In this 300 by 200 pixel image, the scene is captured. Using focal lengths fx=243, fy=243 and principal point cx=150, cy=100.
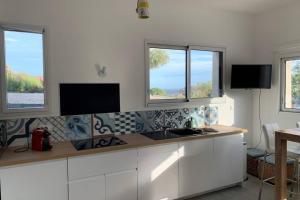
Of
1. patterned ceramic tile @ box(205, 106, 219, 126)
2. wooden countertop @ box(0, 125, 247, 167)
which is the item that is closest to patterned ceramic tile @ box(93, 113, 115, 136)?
wooden countertop @ box(0, 125, 247, 167)

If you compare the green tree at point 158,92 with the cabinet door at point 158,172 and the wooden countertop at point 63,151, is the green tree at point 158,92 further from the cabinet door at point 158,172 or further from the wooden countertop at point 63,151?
the cabinet door at point 158,172

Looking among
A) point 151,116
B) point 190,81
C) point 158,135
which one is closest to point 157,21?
point 190,81

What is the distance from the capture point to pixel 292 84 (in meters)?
3.68

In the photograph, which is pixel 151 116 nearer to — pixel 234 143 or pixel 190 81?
pixel 190 81

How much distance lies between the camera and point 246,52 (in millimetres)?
4125

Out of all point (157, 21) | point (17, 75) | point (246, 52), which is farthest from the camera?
point (246, 52)

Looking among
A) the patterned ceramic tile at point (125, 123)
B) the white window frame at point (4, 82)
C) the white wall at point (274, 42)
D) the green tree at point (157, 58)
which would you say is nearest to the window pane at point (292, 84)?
the white wall at point (274, 42)

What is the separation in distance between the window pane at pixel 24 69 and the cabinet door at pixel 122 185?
1.14 metres

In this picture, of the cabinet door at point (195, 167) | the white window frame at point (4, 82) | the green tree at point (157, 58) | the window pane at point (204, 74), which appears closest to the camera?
the white window frame at point (4, 82)

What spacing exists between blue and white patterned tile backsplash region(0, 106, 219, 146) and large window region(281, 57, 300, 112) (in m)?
1.06

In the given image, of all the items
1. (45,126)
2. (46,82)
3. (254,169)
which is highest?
(46,82)

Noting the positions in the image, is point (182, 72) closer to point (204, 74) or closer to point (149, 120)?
point (204, 74)

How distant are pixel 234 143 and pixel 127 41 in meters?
2.00

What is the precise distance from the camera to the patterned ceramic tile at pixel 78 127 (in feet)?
9.29
